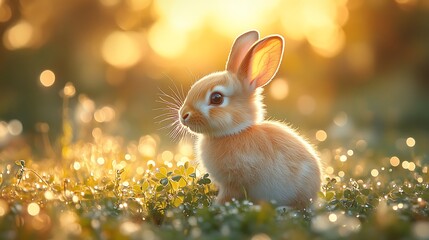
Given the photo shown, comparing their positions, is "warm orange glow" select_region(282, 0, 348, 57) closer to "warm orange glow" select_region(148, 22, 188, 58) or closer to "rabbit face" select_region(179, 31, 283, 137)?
"warm orange glow" select_region(148, 22, 188, 58)

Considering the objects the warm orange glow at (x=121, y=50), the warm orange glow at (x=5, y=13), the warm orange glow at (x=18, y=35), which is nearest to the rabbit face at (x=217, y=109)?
the warm orange glow at (x=5, y=13)

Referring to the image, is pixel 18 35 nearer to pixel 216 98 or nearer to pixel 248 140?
pixel 216 98

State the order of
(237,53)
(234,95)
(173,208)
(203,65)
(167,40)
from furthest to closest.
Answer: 1. (203,65)
2. (167,40)
3. (237,53)
4. (234,95)
5. (173,208)

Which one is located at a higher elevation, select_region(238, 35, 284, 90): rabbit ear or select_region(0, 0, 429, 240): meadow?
select_region(0, 0, 429, 240): meadow

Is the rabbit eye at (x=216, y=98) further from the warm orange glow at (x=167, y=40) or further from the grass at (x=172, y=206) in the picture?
the warm orange glow at (x=167, y=40)

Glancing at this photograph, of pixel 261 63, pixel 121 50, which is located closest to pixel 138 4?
pixel 121 50

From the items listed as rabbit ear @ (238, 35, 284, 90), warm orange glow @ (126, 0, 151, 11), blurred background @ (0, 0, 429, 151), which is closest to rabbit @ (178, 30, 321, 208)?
rabbit ear @ (238, 35, 284, 90)
